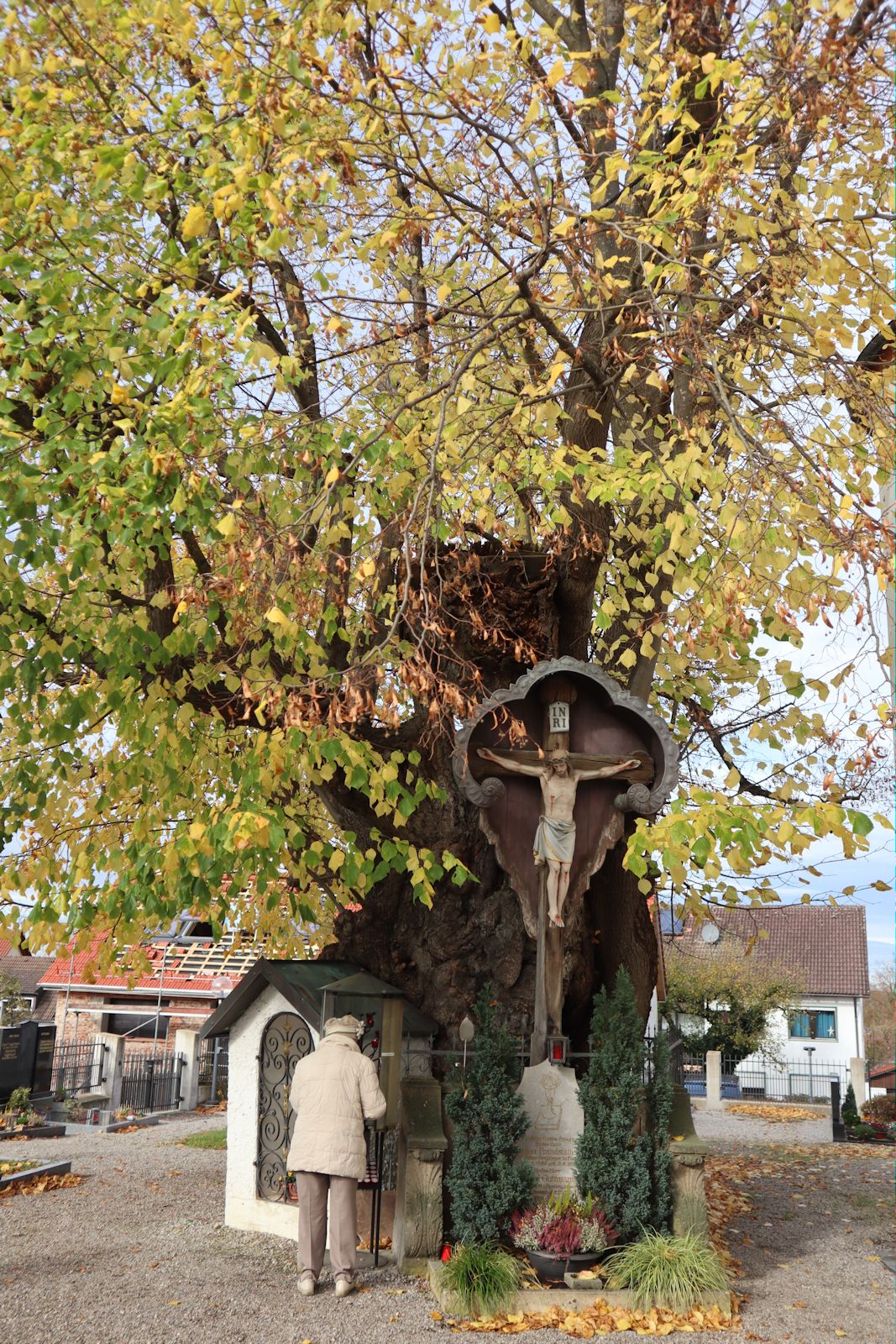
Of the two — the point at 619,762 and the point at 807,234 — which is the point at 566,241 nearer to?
the point at 807,234

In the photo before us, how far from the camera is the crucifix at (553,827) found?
325 inches

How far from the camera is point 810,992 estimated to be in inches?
1515

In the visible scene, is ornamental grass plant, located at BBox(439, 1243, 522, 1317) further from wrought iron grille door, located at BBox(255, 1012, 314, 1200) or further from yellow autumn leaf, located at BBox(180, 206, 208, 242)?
yellow autumn leaf, located at BBox(180, 206, 208, 242)

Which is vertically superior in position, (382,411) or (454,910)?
(382,411)

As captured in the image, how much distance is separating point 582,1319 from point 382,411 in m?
6.84

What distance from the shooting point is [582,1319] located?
7.00 metres

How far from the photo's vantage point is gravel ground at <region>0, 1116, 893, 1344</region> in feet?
22.0

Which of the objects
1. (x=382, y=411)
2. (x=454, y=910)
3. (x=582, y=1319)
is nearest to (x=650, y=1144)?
(x=582, y=1319)

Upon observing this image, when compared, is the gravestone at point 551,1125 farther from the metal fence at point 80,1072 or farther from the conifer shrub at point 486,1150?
the metal fence at point 80,1072

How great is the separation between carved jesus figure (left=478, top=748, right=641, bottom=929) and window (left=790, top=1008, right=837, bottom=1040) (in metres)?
33.7

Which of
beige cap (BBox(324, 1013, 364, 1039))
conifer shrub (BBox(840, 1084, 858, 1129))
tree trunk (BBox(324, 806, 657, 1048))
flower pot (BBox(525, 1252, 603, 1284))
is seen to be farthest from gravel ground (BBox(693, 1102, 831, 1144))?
beige cap (BBox(324, 1013, 364, 1039))

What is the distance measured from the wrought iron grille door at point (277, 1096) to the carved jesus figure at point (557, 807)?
8.52 ft

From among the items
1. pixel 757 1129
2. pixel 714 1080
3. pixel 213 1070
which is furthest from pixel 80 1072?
pixel 714 1080

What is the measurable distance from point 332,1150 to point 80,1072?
16.3 m
